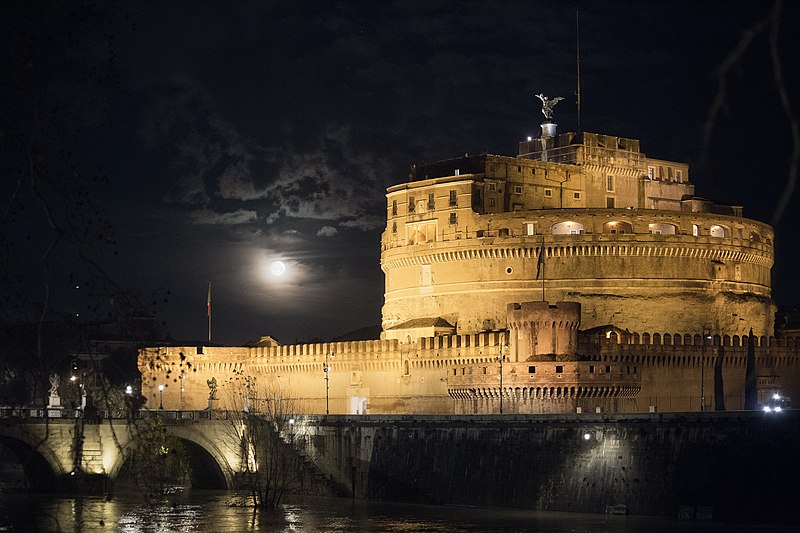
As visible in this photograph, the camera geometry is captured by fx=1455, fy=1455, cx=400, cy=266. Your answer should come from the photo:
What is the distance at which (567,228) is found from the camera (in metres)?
73.4

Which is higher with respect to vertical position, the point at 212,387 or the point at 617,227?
the point at 617,227

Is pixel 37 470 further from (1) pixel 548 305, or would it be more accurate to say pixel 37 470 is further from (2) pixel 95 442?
(1) pixel 548 305

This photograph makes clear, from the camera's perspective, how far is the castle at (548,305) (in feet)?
208

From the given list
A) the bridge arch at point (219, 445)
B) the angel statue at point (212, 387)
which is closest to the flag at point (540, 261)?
the bridge arch at point (219, 445)

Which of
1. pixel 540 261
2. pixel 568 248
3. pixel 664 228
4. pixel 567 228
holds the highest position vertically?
pixel 664 228

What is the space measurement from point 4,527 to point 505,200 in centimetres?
3559

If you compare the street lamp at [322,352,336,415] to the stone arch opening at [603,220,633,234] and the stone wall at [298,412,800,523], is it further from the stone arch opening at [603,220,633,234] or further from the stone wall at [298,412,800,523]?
the stone arch opening at [603,220,633,234]

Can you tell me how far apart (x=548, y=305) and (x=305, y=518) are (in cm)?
1506

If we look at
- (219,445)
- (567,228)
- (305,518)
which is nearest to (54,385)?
(219,445)

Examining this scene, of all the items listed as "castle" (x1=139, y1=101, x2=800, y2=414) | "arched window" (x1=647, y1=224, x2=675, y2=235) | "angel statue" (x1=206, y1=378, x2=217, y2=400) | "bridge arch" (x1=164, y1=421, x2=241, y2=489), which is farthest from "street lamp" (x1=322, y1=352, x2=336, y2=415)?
"arched window" (x1=647, y1=224, x2=675, y2=235)

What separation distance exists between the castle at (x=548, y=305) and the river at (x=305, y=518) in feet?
31.5

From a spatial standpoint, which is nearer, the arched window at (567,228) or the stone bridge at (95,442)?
the stone bridge at (95,442)

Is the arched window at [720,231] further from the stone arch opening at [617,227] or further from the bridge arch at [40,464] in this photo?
the bridge arch at [40,464]

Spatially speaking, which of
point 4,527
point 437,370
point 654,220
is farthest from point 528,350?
point 4,527
